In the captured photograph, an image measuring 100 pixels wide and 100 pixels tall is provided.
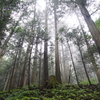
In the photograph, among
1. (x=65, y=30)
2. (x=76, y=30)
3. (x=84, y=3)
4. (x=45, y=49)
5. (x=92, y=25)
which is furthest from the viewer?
(x=45, y=49)

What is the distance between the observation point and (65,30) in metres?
8.36

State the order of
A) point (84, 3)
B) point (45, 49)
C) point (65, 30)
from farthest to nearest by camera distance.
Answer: point (45, 49) < point (65, 30) < point (84, 3)

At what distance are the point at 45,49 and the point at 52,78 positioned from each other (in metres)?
4.37

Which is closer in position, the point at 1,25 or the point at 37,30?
the point at 1,25

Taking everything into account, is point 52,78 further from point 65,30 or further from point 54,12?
point 54,12

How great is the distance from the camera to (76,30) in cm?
784

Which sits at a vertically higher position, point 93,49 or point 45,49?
point 45,49

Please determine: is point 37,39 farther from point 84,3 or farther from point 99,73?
point 99,73

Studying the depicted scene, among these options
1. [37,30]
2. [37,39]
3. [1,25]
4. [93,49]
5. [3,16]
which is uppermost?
[37,30]

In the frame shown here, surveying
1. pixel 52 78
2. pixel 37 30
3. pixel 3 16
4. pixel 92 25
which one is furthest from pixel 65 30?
pixel 3 16

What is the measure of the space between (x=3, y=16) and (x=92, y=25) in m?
5.62

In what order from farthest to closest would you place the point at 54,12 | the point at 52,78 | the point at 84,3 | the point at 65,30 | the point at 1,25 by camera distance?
the point at 54,12 → the point at 65,30 → the point at 52,78 → the point at 84,3 → the point at 1,25

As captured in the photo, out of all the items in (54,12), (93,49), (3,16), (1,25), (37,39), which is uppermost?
(54,12)

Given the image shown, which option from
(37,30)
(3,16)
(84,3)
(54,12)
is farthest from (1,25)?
(54,12)
